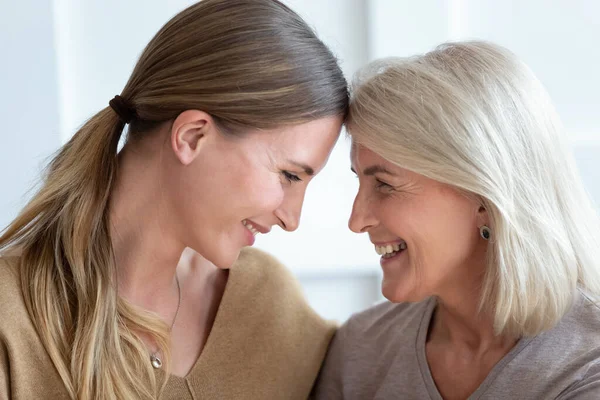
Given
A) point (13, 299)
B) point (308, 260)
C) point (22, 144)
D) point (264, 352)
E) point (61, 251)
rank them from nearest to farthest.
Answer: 1. point (13, 299)
2. point (61, 251)
3. point (264, 352)
4. point (22, 144)
5. point (308, 260)

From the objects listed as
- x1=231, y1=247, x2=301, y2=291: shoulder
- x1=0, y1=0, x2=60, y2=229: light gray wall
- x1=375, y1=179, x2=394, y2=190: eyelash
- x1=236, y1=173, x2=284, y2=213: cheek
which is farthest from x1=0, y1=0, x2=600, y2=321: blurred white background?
x1=236, y1=173, x2=284, y2=213: cheek

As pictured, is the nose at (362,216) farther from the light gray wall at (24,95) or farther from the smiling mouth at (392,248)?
the light gray wall at (24,95)

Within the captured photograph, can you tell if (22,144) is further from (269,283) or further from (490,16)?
(490,16)

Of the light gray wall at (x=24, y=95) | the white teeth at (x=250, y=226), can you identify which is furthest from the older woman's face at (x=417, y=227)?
the light gray wall at (x=24, y=95)

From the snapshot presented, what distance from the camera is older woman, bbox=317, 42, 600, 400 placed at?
175 centimetres

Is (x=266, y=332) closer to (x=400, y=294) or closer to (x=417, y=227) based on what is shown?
(x=400, y=294)

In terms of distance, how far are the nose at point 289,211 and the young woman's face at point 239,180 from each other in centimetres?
1

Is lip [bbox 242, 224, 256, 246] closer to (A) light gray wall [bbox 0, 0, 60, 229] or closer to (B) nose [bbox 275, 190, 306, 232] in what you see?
(B) nose [bbox 275, 190, 306, 232]

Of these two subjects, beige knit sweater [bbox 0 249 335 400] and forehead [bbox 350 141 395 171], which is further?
forehead [bbox 350 141 395 171]

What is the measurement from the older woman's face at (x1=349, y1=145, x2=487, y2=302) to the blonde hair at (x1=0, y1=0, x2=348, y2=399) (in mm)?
186

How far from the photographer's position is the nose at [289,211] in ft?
6.10

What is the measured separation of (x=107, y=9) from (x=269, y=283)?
3.60 feet

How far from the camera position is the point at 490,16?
2725 mm

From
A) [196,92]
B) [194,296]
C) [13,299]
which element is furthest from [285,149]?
[13,299]
